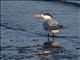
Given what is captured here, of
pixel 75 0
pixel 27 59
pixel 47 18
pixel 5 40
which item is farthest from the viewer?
pixel 75 0

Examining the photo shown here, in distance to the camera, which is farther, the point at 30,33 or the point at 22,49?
the point at 30,33

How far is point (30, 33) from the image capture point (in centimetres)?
1203

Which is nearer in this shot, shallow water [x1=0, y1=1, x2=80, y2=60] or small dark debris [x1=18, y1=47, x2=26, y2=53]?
shallow water [x1=0, y1=1, x2=80, y2=60]

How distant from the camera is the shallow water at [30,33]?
9164 mm

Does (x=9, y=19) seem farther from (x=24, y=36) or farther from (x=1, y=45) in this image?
(x=1, y=45)

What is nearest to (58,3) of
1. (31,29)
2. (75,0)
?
(75,0)

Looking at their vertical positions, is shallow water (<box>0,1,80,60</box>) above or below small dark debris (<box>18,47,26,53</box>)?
below

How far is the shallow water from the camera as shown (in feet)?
30.1

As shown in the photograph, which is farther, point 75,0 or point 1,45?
point 75,0

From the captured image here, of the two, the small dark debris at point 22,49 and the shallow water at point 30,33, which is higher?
the small dark debris at point 22,49

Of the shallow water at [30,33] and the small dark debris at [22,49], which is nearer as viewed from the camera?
the shallow water at [30,33]

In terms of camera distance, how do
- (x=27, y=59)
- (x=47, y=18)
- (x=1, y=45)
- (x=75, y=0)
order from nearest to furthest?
(x=27, y=59) < (x=1, y=45) < (x=47, y=18) < (x=75, y=0)

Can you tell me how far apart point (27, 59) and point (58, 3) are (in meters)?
12.7

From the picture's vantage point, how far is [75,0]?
67.8 feet
